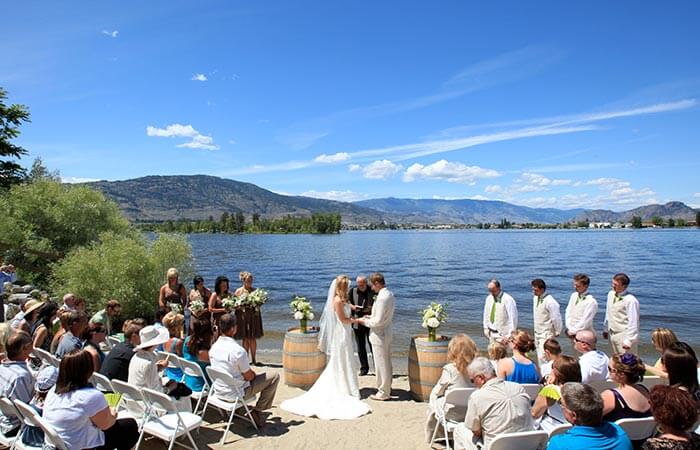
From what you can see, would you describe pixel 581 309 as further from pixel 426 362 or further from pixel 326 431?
pixel 326 431

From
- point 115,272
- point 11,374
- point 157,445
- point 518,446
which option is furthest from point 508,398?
point 115,272

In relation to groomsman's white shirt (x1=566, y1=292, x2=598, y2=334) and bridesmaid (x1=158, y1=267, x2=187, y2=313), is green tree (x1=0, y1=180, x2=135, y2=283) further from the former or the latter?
groomsman's white shirt (x1=566, y1=292, x2=598, y2=334)

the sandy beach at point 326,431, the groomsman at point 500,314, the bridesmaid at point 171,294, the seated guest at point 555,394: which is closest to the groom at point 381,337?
the sandy beach at point 326,431

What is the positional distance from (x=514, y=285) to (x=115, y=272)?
27.6 metres

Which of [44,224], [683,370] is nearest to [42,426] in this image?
[683,370]

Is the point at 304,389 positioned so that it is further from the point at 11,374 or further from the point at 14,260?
the point at 14,260

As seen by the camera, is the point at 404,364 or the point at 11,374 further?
the point at 404,364

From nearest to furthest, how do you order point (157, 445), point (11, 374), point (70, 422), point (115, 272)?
point (70, 422) < point (11, 374) < point (157, 445) < point (115, 272)

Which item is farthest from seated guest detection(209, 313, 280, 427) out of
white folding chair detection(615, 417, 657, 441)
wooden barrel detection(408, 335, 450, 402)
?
white folding chair detection(615, 417, 657, 441)

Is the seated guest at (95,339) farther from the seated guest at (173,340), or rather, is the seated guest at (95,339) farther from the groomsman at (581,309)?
the groomsman at (581,309)

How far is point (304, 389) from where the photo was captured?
26.7 ft

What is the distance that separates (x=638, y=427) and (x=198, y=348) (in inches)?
205

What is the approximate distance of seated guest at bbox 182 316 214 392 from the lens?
249 inches

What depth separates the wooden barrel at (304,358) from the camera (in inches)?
316
